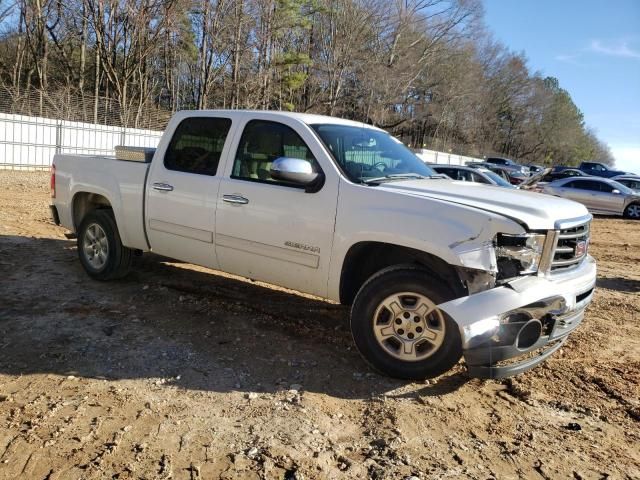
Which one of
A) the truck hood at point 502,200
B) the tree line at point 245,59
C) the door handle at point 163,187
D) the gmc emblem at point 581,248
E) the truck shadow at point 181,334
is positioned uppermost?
the tree line at point 245,59

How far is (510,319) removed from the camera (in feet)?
11.5

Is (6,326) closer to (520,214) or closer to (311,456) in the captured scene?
(311,456)

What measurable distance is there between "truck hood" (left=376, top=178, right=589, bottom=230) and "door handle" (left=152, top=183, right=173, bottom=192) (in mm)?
2221

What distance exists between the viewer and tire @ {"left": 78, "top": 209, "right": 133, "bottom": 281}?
5.95 m

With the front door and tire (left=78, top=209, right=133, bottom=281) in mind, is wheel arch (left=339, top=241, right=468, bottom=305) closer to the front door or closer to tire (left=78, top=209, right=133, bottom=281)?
the front door

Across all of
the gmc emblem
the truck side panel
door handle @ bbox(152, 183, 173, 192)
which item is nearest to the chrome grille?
the gmc emblem

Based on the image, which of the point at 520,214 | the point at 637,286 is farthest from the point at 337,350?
the point at 637,286

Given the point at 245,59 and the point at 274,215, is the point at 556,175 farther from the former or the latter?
the point at 274,215

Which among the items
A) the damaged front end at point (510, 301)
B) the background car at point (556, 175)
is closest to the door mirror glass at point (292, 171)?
the damaged front end at point (510, 301)

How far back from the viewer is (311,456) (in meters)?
3.04

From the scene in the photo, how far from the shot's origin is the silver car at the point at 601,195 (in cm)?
1967

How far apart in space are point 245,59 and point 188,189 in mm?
32162

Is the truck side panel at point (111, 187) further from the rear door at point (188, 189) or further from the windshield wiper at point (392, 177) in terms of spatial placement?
the windshield wiper at point (392, 177)

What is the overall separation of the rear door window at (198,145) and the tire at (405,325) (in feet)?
6.71
